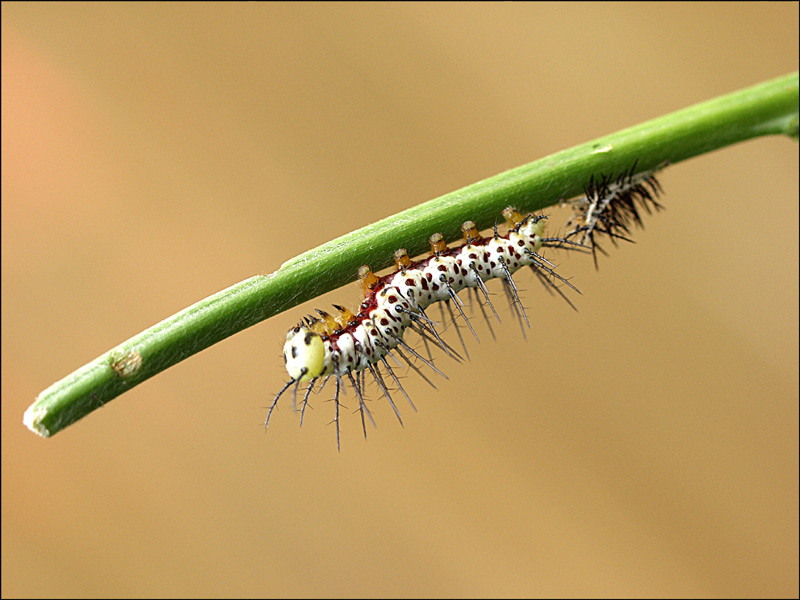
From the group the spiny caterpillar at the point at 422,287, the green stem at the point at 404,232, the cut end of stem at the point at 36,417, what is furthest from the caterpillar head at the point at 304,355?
the cut end of stem at the point at 36,417

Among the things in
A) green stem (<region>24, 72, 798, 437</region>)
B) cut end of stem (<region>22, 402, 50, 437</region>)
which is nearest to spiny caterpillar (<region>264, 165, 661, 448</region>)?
green stem (<region>24, 72, 798, 437</region>)

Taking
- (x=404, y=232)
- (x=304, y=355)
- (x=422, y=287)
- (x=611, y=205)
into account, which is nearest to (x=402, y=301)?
(x=422, y=287)

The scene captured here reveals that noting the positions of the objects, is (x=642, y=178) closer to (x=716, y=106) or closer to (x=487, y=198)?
(x=716, y=106)

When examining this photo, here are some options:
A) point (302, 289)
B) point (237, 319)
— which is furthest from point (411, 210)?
point (237, 319)

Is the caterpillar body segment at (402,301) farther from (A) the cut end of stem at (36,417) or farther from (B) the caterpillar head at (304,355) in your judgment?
(A) the cut end of stem at (36,417)

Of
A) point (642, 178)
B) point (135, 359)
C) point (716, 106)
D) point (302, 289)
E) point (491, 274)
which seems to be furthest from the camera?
point (491, 274)

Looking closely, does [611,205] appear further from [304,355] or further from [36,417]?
[36,417]
